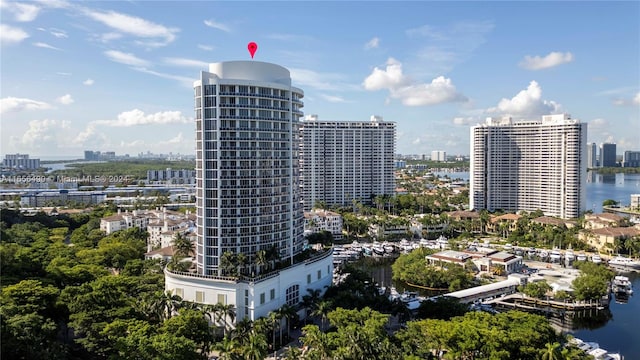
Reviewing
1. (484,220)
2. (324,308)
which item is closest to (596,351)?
(324,308)

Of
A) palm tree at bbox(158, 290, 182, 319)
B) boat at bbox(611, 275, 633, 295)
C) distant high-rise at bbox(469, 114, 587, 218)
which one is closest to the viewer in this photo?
palm tree at bbox(158, 290, 182, 319)

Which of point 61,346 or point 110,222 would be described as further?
point 110,222

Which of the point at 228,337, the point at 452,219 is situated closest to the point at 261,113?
the point at 228,337

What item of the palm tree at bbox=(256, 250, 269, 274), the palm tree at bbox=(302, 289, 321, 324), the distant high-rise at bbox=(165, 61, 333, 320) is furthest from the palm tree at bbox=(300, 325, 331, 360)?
the palm tree at bbox=(256, 250, 269, 274)

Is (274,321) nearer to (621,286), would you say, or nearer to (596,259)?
(621,286)

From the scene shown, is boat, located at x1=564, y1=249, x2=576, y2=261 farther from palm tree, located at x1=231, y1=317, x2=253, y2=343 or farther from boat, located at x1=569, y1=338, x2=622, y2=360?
palm tree, located at x1=231, y1=317, x2=253, y2=343

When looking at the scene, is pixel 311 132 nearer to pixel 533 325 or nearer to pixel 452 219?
pixel 452 219

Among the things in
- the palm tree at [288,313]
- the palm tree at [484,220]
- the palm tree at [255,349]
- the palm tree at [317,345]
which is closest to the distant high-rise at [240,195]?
the palm tree at [288,313]
